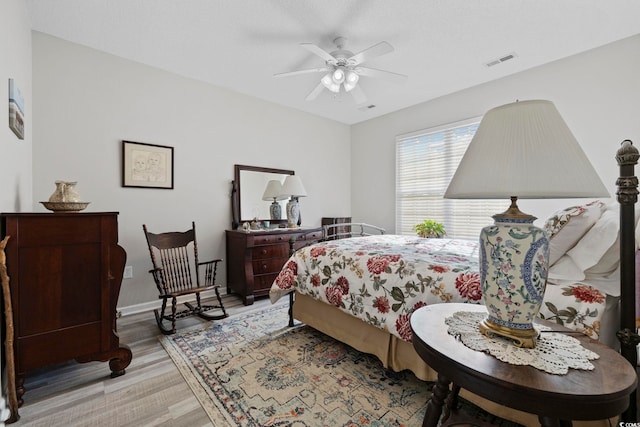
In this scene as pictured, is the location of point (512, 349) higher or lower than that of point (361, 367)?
higher

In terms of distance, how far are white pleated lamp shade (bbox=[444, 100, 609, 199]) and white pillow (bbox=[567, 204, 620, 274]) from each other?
0.67m

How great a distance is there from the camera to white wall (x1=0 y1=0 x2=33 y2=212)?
1.61 metres

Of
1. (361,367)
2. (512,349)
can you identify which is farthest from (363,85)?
(512,349)

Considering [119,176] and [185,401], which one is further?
[119,176]

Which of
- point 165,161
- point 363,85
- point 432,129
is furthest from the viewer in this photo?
point 432,129

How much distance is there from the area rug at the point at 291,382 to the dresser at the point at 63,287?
57 centimetres

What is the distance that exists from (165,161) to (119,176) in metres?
0.47

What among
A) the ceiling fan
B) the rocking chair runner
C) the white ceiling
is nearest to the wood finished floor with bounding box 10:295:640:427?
the rocking chair runner

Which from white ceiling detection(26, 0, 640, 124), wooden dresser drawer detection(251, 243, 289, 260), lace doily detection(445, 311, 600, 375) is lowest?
wooden dresser drawer detection(251, 243, 289, 260)

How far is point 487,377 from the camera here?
30.2 inches

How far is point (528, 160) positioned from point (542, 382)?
60 cm

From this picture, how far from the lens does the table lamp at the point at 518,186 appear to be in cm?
82

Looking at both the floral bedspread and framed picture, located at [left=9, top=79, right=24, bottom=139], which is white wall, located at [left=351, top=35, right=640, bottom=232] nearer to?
the floral bedspread

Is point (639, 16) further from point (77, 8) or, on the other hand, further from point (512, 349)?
point (77, 8)
